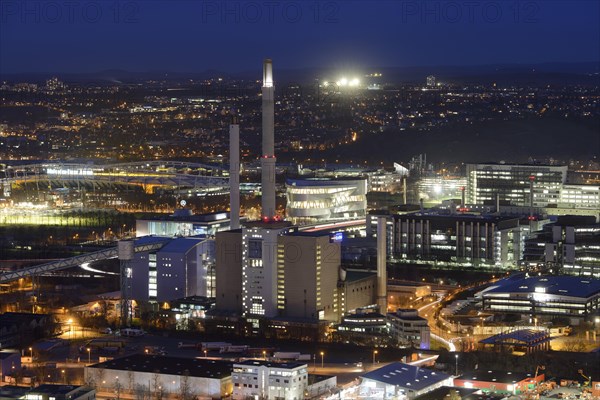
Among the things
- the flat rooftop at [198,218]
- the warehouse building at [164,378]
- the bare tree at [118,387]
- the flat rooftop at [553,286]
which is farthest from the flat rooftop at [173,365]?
the flat rooftop at [198,218]

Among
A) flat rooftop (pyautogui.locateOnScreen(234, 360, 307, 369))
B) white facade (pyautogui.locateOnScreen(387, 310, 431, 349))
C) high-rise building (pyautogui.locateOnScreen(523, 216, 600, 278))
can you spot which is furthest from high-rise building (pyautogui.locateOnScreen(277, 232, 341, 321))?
high-rise building (pyautogui.locateOnScreen(523, 216, 600, 278))

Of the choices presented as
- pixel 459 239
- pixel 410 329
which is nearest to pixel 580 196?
pixel 459 239

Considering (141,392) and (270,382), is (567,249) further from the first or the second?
(141,392)

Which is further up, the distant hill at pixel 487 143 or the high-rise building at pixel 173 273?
the distant hill at pixel 487 143

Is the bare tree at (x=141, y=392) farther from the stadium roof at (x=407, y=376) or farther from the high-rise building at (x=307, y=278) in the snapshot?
the high-rise building at (x=307, y=278)

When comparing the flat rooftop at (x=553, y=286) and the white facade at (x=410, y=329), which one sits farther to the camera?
the flat rooftop at (x=553, y=286)
